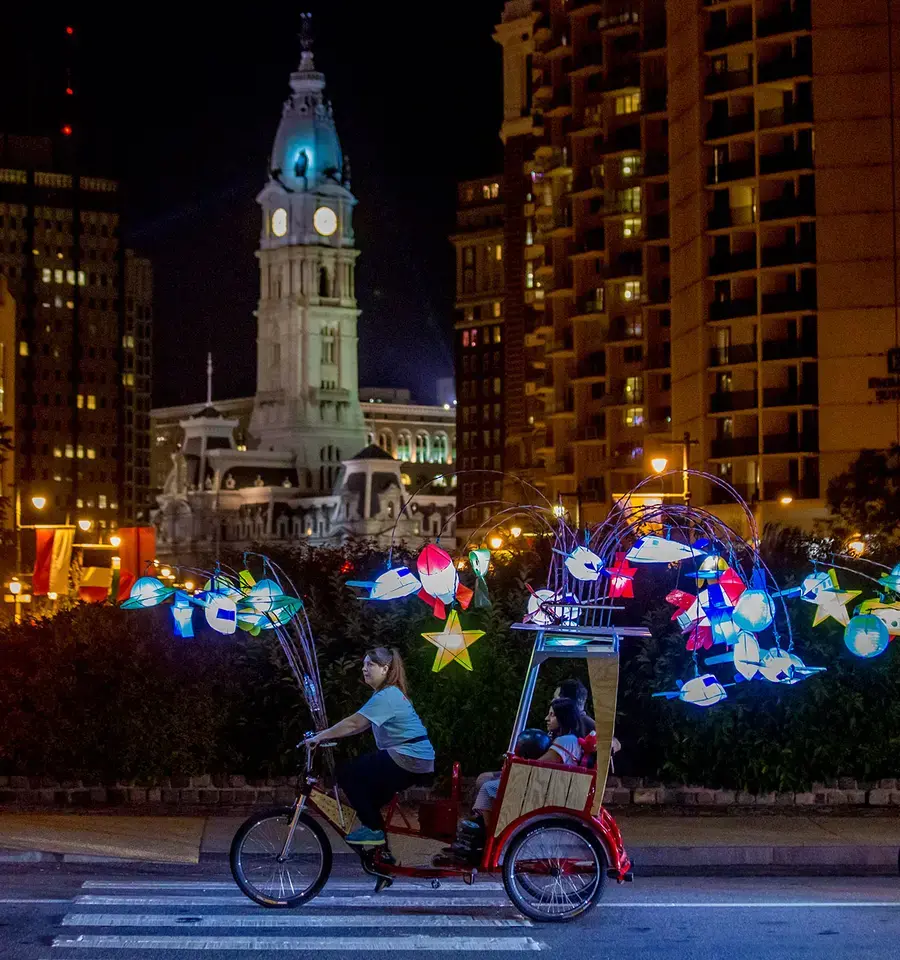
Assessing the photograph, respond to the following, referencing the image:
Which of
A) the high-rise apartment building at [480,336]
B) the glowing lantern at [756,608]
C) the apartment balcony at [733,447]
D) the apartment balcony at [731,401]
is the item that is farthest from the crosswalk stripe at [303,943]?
the high-rise apartment building at [480,336]

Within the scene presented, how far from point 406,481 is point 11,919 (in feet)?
595

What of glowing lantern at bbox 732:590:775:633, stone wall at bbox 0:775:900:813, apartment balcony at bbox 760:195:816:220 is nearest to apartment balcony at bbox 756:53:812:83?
apartment balcony at bbox 760:195:816:220

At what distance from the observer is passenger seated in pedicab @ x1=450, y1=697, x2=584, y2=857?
1248 cm

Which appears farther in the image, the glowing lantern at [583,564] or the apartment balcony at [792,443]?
the apartment balcony at [792,443]

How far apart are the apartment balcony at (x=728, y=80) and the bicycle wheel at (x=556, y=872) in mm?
63919

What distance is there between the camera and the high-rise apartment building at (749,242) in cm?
6869

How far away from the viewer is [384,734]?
12.7 m

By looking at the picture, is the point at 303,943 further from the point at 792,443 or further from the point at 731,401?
the point at 731,401

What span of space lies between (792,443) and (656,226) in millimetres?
17390

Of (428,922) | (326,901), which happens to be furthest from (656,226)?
(428,922)

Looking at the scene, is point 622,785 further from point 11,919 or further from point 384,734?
point 11,919

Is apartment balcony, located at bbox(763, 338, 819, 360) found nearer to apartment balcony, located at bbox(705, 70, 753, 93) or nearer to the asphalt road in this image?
apartment balcony, located at bbox(705, 70, 753, 93)

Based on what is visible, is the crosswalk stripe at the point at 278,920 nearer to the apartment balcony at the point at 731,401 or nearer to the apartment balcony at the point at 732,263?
the apartment balcony at the point at 731,401

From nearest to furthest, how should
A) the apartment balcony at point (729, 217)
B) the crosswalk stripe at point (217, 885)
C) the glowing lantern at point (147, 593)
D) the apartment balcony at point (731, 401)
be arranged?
the crosswalk stripe at point (217, 885)
the glowing lantern at point (147, 593)
the apartment balcony at point (731, 401)
the apartment balcony at point (729, 217)
